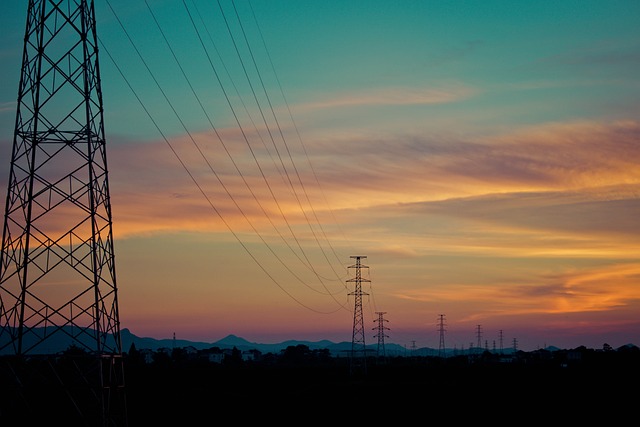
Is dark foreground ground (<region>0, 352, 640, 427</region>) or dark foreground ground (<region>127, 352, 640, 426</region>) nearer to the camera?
dark foreground ground (<region>0, 352, 640, 427</region>)

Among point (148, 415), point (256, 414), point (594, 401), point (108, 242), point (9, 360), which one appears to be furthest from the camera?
point (594, 401)

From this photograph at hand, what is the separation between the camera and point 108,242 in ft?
99.6

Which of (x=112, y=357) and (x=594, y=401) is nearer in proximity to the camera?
(x=112, y=357)

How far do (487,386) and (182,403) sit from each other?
43.2 m

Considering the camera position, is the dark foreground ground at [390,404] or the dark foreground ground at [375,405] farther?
the dark foreground ground at [390,404]

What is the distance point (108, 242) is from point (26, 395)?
5.84 meters

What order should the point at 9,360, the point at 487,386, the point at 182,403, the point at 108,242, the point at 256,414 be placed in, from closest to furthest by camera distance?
the point at 9,360
the point at 108,242
the point at 256,414
the point at 182,403
the point at 487,386

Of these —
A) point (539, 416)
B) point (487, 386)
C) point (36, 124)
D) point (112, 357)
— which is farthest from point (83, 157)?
point (487, 386)

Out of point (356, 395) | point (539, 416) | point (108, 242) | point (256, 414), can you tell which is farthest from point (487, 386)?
point (108, 242)

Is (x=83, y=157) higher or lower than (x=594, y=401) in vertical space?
higher

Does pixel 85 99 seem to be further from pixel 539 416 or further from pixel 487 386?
pixel 487 386

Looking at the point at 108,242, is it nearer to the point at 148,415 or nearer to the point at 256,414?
the point at 148,415

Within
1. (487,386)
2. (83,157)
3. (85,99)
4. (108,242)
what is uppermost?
(85,99)

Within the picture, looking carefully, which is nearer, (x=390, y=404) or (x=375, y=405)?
(x=375, y=405)
